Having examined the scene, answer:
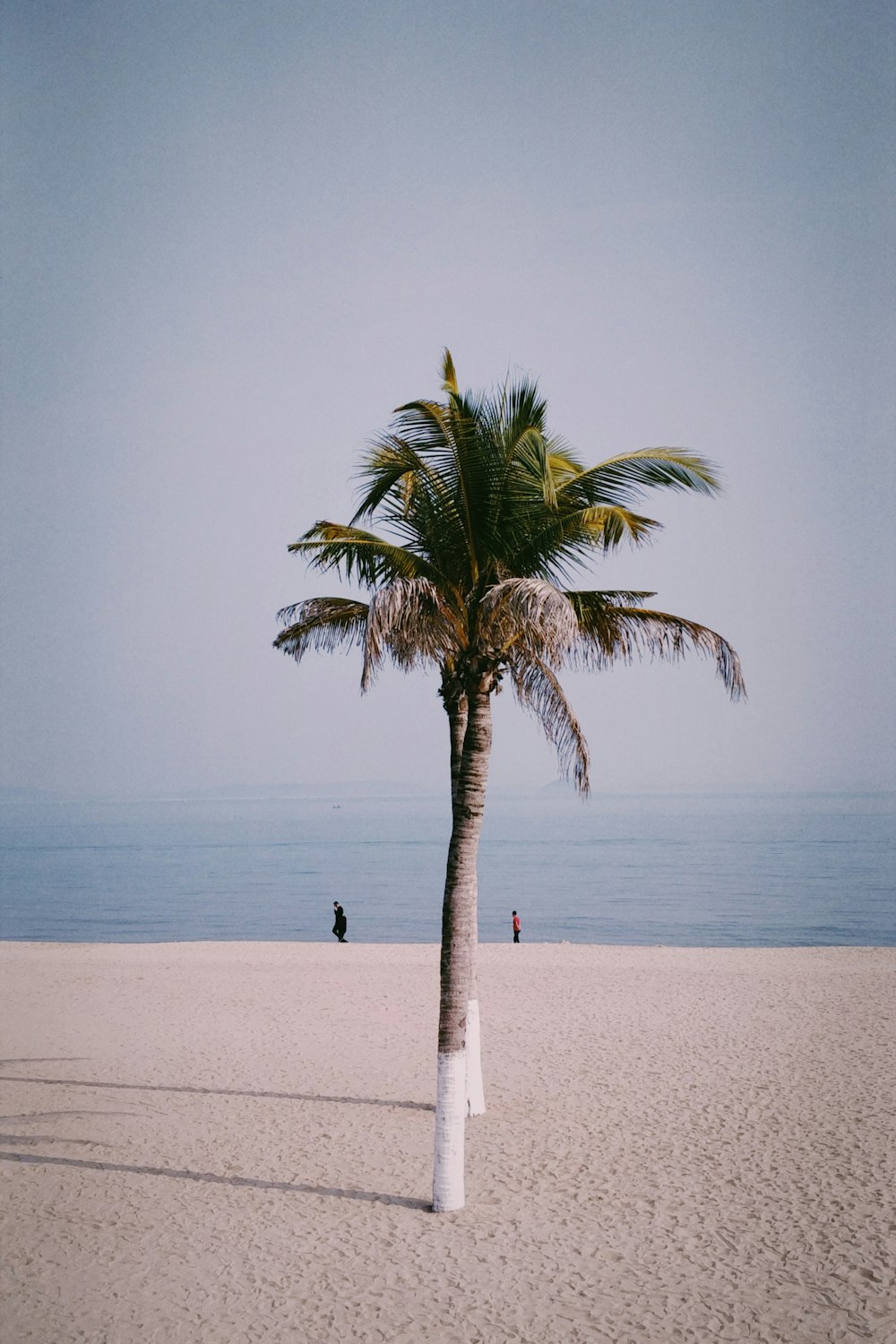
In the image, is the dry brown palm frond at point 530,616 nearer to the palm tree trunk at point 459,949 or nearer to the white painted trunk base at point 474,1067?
the palm tree trunk at point 459,949

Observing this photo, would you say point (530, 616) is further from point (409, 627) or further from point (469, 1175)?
point (469, 1175)

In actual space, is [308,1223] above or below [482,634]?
below

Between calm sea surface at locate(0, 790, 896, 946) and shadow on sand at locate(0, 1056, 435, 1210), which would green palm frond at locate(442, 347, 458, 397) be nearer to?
shadow on sand at locate(0, 1056, 435, 1210)

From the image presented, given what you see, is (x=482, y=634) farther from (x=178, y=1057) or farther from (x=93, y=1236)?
(x=178, y=1057)

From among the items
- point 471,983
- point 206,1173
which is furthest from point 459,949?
point 206,1173

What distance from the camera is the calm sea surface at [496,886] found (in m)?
42.2

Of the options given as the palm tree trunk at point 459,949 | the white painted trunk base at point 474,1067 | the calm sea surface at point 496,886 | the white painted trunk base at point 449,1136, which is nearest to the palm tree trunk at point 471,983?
the white painted trunk base at point 474,1067

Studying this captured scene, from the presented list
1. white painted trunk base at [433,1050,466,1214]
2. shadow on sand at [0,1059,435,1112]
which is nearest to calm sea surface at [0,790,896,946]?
shadow on sand at [0,1059,435,1112]

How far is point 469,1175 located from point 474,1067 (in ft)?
5.18

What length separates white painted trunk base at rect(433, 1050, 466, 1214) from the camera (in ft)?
26.4

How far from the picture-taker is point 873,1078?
1203 centimetres

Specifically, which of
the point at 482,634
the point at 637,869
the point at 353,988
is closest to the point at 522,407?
the point at 482,634

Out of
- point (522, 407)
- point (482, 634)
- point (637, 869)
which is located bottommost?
point (637, 869)

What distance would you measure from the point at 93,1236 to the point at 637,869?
216 feet
